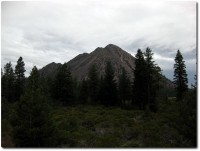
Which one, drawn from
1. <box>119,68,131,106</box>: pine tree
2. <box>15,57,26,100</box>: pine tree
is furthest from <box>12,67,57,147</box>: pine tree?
<box>15,57,26,100</box>: pine tree

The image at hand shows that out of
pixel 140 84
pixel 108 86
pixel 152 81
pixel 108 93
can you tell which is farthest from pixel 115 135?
pixel 108 86

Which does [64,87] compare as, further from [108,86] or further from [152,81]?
[152,81]

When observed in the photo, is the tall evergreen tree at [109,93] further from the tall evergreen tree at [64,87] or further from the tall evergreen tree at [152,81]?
the tall evergreen tree at [152,81]

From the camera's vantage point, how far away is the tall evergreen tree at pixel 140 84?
3634 cm

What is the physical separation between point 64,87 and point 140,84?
13.6m

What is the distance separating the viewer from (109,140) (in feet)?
45.6

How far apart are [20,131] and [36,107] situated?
1.30m

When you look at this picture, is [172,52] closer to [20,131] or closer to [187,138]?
[187,138]

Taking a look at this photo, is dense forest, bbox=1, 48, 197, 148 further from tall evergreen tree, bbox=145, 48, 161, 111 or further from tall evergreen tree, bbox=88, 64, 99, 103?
tall evergreen tree, bbox=88, 64, 99, 103

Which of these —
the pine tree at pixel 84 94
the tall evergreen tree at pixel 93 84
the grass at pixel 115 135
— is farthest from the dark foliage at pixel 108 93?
the grass at pixel 115 135

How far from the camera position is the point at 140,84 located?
3781cm

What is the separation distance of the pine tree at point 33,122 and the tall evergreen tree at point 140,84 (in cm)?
2453

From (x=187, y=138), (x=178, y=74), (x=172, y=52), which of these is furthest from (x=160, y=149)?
(x=178, y=74)

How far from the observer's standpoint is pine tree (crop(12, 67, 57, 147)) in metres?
11.9
